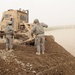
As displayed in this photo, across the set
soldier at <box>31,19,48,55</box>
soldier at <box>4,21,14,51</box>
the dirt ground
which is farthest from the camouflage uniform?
soldier at <box>31,19,48,55</box>

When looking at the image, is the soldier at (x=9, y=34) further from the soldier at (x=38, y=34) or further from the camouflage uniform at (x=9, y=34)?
the soldier at (x=38, y=34)

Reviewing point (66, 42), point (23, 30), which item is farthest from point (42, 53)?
point (66, 42)

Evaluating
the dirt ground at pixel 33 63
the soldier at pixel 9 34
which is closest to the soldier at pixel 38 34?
the dirt ground at pixel 33 63

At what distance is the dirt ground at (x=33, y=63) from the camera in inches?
441

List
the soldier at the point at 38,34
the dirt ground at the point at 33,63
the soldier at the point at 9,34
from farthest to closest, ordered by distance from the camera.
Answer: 1. the soldier at the point at 9,34
2. the soldier at the point at 38,34
3. the dirt ground at the point at 33,63

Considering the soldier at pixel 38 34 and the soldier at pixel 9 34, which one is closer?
the soldier at pixel 38 34

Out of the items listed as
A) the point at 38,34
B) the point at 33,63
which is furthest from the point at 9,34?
the point at 33,63

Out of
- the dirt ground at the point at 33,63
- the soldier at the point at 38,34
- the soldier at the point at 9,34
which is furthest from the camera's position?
the soldier at the point at 9,34

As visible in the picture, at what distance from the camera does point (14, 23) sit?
17.8 m

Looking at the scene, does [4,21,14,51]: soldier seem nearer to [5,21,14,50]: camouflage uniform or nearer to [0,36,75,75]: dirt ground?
[5,21,14,50]: camouflage uniform

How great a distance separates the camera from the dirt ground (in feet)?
36.8

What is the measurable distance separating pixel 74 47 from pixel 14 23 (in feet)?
48.0

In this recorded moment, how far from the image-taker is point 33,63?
40.0 ft

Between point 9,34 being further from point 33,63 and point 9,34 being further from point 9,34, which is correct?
point 33,63
